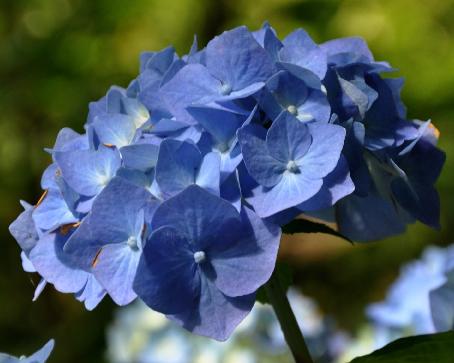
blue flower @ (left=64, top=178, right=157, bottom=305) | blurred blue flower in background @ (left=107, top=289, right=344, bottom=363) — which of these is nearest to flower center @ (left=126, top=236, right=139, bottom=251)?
blue flower @ (left=64, top=178, right=157, bottom=305)

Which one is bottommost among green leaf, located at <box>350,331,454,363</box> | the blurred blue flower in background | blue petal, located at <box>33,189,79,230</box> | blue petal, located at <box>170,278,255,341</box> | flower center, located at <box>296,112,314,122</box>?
the blurred blue flower in background

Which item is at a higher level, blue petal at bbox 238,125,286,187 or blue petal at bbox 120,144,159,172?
blue petal at bbox 120,144,159,172

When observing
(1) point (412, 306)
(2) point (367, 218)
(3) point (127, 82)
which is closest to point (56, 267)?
(2) point (367, 218)

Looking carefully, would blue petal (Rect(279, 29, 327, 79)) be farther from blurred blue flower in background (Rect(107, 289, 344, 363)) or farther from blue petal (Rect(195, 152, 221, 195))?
blurred blue flower in background (Rect(107, 289, 344, 363))

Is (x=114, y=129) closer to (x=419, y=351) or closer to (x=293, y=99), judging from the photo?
(x=293, y=99)

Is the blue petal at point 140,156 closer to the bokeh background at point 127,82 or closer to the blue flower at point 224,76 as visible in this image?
the blue flower at point 224,76

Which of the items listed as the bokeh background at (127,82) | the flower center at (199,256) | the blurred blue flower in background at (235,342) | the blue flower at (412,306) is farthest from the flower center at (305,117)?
the bokeh background at (127,82)

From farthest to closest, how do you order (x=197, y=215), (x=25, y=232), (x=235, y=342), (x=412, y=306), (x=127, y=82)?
(x=127, y=82) → (x=235, y=342) → (x=412, y=306) → (x=25, y=232) → (x=197, y=215)
